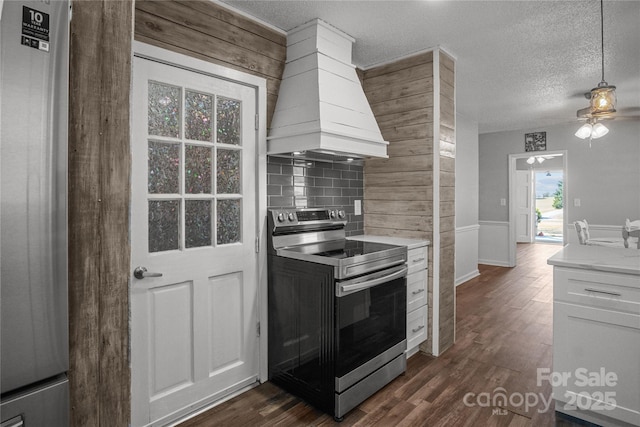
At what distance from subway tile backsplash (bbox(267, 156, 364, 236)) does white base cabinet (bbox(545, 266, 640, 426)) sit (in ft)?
5.35

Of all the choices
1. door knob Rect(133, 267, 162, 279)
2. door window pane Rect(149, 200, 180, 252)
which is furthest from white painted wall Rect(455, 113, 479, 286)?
door knob Rect(133, 267, 162, 279)

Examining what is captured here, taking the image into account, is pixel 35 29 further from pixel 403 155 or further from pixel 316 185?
pixel 403 155

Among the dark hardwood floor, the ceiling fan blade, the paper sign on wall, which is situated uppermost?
the ceiling fan blade

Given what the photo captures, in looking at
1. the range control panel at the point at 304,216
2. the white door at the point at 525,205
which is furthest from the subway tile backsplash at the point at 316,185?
the white door at the point at 525,205

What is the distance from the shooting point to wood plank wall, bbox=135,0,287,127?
6.27ft

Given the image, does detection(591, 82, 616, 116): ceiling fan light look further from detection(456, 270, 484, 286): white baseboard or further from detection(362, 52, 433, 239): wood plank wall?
detection(456, 270, 484, 286): white baseboard

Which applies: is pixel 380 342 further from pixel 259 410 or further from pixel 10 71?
pixel 10 71

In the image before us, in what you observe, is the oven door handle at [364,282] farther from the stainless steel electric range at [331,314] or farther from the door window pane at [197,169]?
the door window pane at [197,169]

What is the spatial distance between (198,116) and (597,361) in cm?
261

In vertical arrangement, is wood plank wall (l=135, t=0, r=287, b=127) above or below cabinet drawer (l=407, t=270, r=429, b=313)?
Result: above

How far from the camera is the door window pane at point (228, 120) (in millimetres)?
2236

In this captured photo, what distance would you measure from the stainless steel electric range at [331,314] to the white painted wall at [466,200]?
310cm

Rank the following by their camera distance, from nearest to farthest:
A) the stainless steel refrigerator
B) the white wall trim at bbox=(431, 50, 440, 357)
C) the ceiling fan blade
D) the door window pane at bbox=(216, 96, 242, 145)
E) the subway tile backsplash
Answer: the stainless steel refrigerator → the door window pane at bbox=(216, 96, 242, 145) → the subway tile backsplash → the white wall trim at bbox=(431, 50, 440, 357) → the ceiling fan blade

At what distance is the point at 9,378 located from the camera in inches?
34.2
